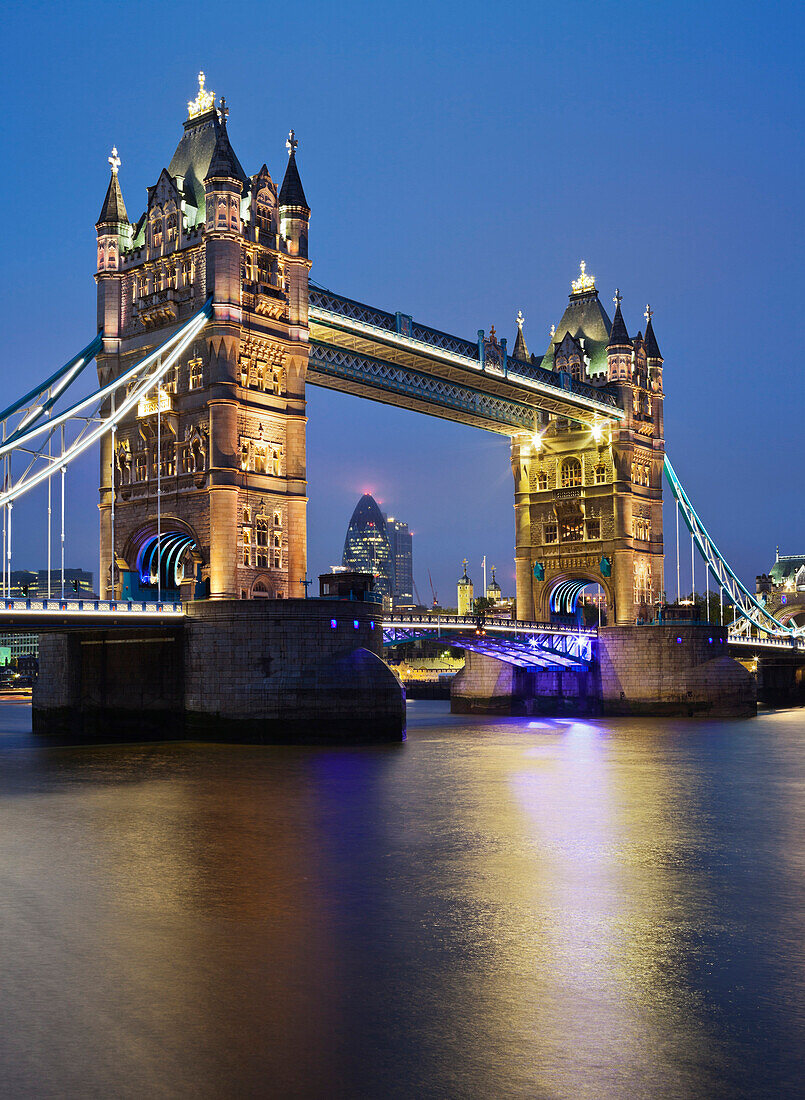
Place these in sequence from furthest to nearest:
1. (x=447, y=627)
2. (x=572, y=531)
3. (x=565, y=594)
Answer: (x=565, y=594), (x=572, y=531), (x=447, y=627)

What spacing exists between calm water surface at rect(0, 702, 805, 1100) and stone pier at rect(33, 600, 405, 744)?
10768 mm

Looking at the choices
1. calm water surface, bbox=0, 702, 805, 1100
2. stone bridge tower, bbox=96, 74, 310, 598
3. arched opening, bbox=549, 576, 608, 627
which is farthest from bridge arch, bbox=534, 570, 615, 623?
calm water surface, bbox=0, 702, 805, 1100

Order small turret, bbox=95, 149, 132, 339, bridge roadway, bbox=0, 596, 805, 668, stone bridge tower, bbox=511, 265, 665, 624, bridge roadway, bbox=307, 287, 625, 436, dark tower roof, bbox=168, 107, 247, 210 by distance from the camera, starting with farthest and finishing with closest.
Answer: stone bridge tower, bbox=511, 265, 665, 624 → bridge roadway, bbox=307, 287, 625, 436 → small turret, bbox=95, 149, 132, 339 → dark tower roof, bbox=168, 107, 247, 210 → bridge roadway, bbox=0, 596, 805, 668

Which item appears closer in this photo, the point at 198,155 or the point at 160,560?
the point at 198,155

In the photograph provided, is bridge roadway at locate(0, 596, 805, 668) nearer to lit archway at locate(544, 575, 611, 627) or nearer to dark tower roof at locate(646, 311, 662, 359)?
lit archway at locate(544, 575, 611, 627)

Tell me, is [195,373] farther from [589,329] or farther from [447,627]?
[589,329]

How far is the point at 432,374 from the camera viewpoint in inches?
2132

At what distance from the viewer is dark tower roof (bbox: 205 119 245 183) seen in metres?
41.4

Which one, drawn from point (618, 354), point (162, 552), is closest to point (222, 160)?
point (162, 552)

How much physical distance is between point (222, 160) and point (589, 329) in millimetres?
32634

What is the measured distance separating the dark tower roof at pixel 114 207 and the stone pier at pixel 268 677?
17499 millimetres

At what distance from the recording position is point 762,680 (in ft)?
283

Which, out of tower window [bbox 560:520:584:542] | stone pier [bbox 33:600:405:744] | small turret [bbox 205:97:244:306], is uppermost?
small turret [bbox 205:97:244:306]

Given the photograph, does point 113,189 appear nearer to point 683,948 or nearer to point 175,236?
point 175,236
